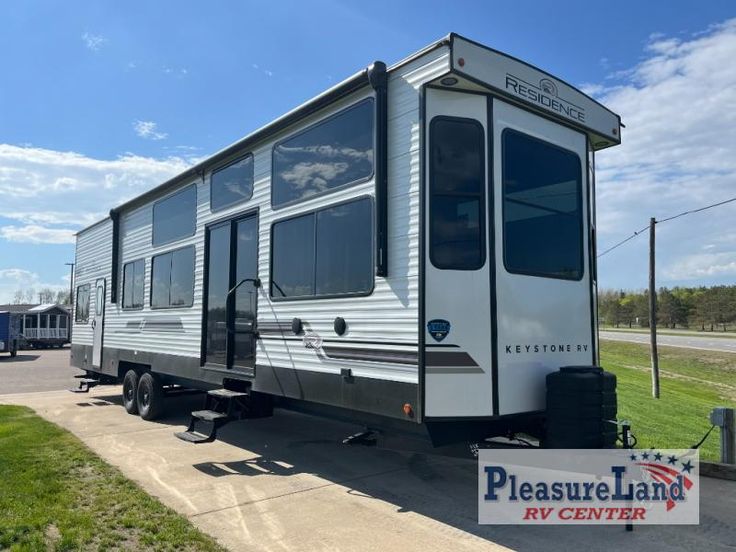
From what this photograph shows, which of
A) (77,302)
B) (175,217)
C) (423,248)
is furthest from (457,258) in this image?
(77,302)

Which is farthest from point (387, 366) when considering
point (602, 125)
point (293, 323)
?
point (602, 125)

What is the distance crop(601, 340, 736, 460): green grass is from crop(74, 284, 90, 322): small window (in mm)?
10007

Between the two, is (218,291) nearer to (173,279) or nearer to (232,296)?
(232,296)

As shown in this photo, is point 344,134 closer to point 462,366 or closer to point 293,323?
point 293,323

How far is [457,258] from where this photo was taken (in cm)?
444

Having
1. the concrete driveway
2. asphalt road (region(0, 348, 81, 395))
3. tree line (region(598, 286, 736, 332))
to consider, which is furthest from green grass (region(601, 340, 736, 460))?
tree line (region(598, 286, 736, 332))

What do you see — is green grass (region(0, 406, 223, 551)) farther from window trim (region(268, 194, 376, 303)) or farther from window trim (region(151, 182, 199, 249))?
window trim (region(151, 182, 199, 249))

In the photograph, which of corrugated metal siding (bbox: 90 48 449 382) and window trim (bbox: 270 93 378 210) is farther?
window trim (bbox: 270 93 378 210)

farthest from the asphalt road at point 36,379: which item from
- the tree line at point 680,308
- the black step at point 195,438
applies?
the tree line at point 680,308

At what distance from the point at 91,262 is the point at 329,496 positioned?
28.3 ft

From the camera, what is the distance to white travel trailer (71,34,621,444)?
4.38m

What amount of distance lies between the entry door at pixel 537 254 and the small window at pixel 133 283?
21.7 feet

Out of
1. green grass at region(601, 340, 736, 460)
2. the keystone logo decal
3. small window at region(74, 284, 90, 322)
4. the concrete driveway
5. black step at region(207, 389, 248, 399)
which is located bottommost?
green grass at region(601, 340, 736, 460)

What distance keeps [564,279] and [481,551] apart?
2.38 metres
